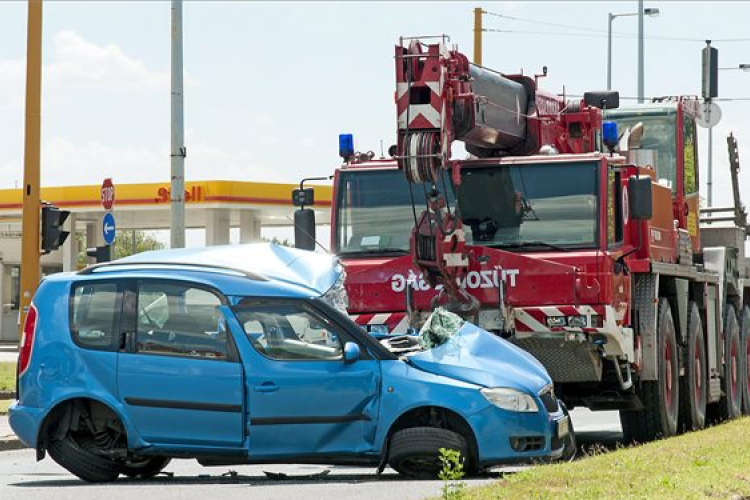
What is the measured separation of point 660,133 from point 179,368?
953 centimetres

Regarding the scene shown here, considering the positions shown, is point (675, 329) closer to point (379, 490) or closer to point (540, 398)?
point (540, 398)

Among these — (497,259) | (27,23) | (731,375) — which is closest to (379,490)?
(497,259)

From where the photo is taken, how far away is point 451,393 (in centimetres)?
1197

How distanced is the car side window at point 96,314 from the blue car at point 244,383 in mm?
10

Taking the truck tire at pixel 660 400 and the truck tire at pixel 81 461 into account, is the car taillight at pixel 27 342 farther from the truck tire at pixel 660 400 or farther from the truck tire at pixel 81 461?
the truck tire at pixel 660 400

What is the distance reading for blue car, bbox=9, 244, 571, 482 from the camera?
12.0 m

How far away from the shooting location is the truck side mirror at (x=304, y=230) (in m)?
17.0

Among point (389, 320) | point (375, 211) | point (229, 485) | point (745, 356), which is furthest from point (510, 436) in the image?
point (745, 356)

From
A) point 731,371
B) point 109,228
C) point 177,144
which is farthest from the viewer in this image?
point 109,228

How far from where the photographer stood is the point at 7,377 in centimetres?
2772

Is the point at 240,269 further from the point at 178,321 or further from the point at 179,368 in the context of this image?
the point at 179,368

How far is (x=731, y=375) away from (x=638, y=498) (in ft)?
37.2

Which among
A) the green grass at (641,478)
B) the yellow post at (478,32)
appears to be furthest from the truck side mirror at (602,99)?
the yellow post at (478,32)

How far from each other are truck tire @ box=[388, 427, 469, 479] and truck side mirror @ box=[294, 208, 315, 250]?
5.18 m
